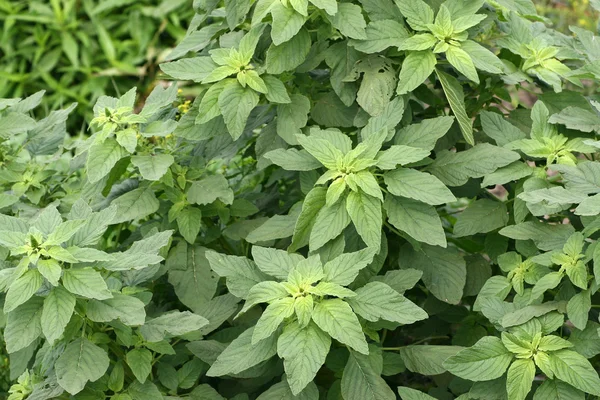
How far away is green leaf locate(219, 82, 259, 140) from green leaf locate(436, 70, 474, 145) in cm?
54

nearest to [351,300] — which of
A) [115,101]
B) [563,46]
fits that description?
[115,101]

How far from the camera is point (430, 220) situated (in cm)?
222

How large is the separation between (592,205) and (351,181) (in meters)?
0.58

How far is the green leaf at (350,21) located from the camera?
2319mm

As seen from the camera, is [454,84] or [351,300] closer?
[351,300]

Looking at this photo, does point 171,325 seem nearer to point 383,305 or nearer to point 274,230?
point 274,230

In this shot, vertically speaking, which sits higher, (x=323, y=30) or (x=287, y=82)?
(x=323, y=30)

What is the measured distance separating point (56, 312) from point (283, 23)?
37.2 inches

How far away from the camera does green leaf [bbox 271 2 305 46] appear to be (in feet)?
7.45

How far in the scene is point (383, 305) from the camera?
6.92 feet

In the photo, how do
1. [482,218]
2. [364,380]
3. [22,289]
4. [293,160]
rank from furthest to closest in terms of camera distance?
[482,218]
[293,160]
[364,380]
[22,289]

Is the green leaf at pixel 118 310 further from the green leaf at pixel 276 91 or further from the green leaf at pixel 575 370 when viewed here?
the green leaf at pixel 575 370

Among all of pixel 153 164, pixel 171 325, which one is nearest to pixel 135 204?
pixel 153 164

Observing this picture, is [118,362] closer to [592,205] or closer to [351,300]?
[351,300]
